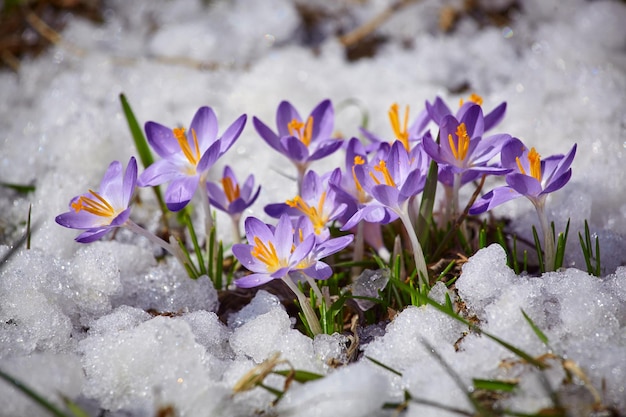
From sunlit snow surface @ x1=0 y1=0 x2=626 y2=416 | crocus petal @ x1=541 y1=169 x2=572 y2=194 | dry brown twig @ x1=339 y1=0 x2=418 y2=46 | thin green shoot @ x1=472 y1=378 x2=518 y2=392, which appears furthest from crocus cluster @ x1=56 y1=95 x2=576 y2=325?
dry brown twig @ x1=339 y1=0 x2=418 y2=46

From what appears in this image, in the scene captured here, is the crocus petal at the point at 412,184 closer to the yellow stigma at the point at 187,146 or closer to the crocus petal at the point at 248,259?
the crocus petal at the point at 248,259

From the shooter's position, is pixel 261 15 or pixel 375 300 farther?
pixel 261 15

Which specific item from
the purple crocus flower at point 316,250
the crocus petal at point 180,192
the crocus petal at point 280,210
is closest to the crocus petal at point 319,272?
the purple crocus flower at point 316,250

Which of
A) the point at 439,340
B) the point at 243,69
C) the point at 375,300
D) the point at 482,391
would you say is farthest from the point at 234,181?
the point at 243,69

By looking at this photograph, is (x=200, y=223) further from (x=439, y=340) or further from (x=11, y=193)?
(x=439, y=340)

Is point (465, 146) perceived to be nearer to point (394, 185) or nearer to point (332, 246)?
point (394, 185)

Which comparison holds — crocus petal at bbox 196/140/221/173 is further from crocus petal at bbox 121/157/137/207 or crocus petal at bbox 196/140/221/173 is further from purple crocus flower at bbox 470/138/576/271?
purple crocus flower at bbox 470/138/576/271
